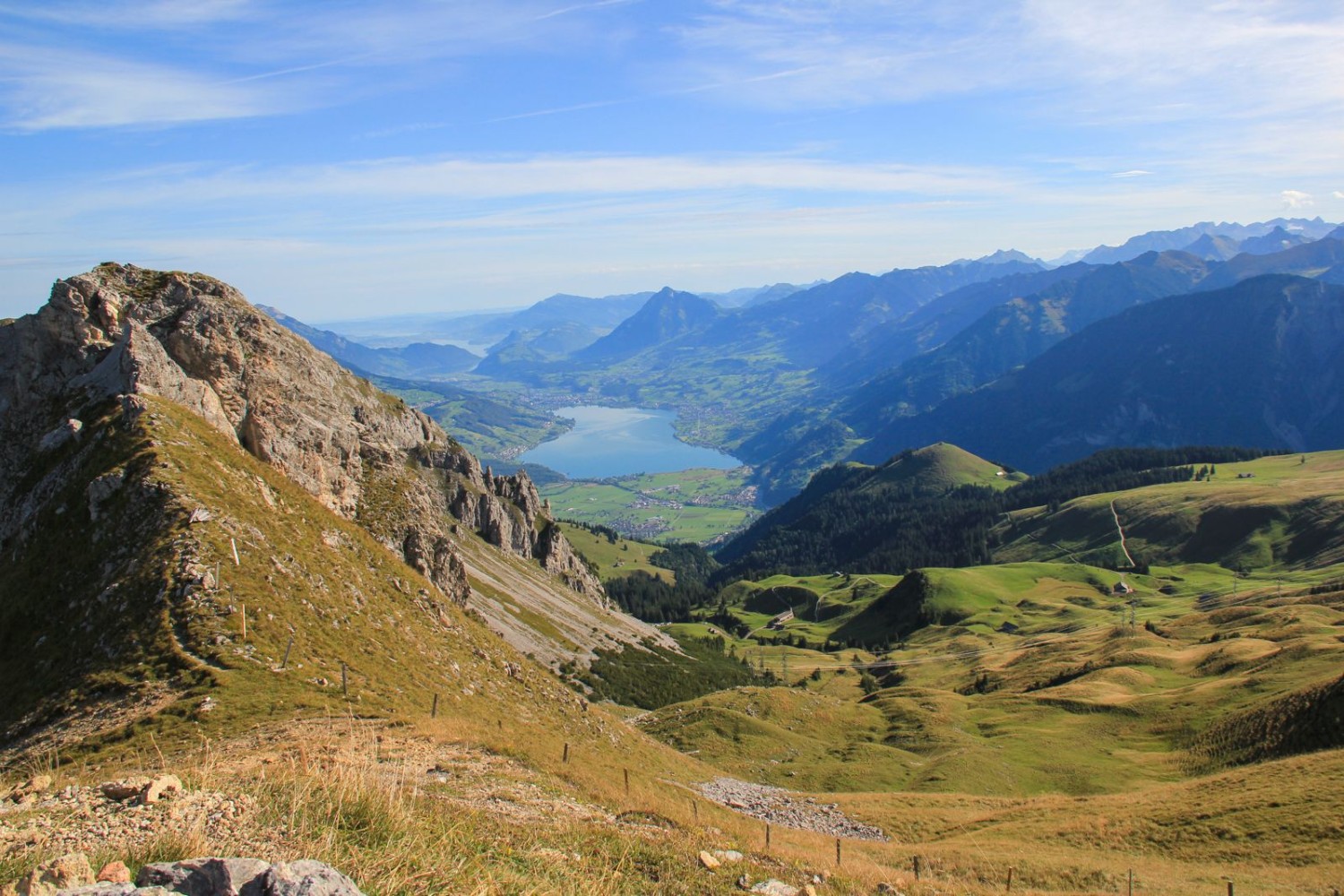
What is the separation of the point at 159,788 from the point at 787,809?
44498 millimetres

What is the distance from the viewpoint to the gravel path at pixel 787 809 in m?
45.3

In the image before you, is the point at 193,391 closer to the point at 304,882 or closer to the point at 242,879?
the point at 242,879

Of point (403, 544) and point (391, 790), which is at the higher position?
point (391, 790)

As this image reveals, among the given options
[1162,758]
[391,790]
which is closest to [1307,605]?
[1162,758]

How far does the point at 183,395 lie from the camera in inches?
1757

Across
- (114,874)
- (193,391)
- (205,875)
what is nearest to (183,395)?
(193,391)

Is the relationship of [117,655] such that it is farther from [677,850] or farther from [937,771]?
[937,771]

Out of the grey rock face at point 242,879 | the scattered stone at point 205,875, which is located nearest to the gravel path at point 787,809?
the grey rock face at point 242,879

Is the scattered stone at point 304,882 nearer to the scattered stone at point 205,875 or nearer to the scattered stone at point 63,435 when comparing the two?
the scattered stone at point 205,875

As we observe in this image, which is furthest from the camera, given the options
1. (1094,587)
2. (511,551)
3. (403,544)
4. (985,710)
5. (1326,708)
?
(1094,587)

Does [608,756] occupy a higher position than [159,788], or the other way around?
[159,788]

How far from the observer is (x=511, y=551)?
14638 centimetres

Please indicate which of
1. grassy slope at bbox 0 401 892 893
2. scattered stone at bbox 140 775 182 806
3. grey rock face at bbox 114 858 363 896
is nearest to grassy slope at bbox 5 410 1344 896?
grassy slope at bbox 0 401 892 893

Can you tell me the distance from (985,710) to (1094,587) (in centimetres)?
11971
